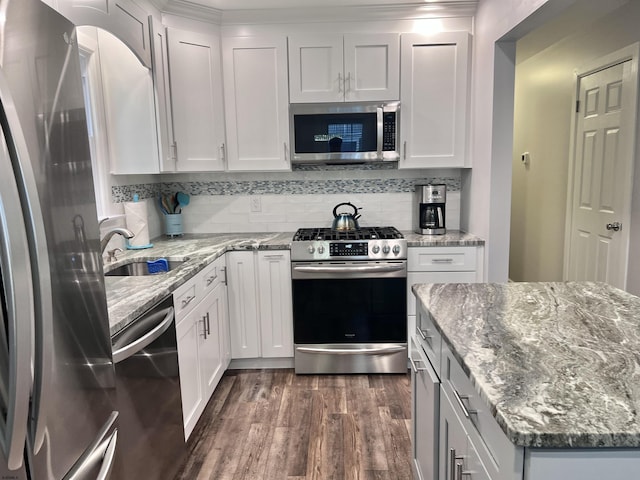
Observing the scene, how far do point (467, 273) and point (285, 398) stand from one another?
1470 millimetres

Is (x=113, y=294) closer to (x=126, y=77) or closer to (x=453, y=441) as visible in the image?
(x=453, y=441)

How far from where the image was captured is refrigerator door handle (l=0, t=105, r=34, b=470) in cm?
73

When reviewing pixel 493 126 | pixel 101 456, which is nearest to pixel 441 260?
pixel 493 126

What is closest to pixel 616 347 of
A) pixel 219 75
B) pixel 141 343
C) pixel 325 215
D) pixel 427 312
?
pixel 427 312

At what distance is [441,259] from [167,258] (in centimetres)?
177

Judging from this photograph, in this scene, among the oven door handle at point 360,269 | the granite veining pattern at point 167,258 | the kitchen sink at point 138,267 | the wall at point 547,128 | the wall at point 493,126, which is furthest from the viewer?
the wall at point 547,128

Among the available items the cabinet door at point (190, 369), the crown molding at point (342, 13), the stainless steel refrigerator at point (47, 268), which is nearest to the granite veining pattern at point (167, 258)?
the cabinet door at point (190, 369)

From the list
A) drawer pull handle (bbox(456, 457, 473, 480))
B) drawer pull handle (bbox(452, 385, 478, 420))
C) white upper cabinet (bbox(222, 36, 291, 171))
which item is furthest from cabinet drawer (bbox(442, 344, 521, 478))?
white upper cabinet (bbox(222, 36, 291, 171))

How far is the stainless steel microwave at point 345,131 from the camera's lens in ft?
9.95

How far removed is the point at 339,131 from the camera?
10.0 feet

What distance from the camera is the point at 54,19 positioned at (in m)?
0.95

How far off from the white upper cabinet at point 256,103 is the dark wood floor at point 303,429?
1.56 metres

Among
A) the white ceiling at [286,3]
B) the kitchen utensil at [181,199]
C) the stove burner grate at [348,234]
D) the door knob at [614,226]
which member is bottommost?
the stove burner grate at [348,234]

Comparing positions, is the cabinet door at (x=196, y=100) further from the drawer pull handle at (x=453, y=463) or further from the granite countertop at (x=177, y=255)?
the drawer pull handle at (x=453, y=463)
